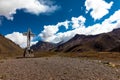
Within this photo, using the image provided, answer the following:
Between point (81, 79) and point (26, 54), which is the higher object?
point (26, 54)

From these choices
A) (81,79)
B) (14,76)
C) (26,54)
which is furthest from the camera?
(26,54)

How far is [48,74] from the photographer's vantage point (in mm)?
27438

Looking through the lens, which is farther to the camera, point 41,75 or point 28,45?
point 28,45

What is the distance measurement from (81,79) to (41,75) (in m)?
4.63

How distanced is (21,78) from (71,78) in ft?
16.3

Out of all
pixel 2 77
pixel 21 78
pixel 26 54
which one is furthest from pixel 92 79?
pixel 26 54

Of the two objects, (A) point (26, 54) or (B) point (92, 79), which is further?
(A) point (26, 54)

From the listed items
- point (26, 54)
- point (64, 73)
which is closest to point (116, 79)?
point (64, 73)

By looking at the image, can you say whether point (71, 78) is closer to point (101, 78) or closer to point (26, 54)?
point (101, 78)

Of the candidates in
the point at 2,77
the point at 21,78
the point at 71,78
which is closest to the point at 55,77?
the point at 71,78

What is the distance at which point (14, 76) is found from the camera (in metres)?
26.6

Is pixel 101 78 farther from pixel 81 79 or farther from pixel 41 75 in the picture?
pixel 41 75

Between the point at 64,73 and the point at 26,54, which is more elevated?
the point at 26,54

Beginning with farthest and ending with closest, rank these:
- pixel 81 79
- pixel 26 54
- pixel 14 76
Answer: pixel 26 54 → pixel 14 76 → pixel 81 79
